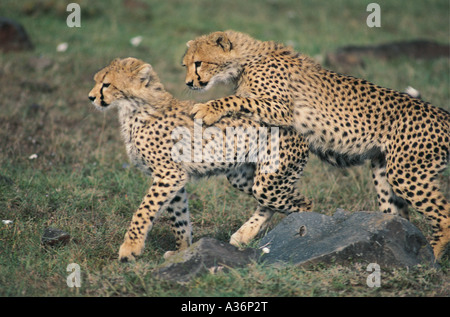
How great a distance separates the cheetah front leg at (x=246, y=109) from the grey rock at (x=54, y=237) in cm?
131

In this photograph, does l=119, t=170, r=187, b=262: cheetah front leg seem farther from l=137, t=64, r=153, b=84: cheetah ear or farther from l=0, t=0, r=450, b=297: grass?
l=137, t=64, r=153, b=84: cheetah ear

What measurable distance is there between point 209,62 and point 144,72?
56 centimetres

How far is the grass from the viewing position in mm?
3805

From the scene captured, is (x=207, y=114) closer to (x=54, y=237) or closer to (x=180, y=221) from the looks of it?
(x=180, y=221)

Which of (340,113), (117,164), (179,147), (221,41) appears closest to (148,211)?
(179,147)

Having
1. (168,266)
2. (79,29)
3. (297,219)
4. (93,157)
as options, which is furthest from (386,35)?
(168,266)

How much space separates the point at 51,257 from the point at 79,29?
7.05 meters

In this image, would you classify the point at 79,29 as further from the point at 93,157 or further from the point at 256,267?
the point at 256,267

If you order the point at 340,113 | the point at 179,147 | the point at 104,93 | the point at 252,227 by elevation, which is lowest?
the point at 252,227

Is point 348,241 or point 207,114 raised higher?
point 207,114

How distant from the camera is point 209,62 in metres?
4.86

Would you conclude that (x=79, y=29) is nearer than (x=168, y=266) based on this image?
No
